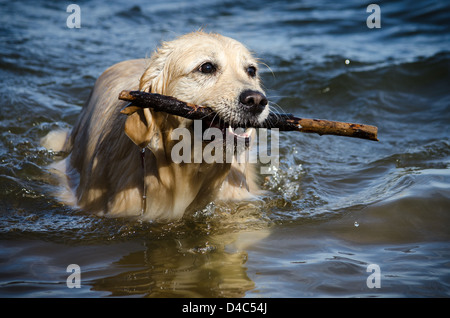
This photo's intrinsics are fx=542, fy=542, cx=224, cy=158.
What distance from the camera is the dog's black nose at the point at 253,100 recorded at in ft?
12.9

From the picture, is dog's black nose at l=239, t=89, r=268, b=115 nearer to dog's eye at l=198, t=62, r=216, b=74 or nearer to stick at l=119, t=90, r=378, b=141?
stick at l=119, t=90, r=378, b=141

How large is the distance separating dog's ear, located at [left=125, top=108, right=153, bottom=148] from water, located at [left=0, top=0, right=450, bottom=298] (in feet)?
2.73

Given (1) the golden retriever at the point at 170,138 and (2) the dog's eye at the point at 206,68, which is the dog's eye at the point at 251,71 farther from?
(2) the dog's eye at the point at 206,68

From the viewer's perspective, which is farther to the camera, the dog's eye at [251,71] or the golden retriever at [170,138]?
A: the dog's eye at [251,71]

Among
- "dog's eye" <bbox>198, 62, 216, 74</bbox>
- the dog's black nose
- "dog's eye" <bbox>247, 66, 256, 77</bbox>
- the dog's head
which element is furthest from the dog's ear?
"dog's eye" <bbox>247, 66, 256, 77</bbox>

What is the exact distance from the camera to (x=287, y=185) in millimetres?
5820

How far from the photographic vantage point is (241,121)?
4.03 m

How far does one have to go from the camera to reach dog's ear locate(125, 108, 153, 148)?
417 cm

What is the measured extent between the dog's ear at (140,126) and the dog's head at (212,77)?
314 mm

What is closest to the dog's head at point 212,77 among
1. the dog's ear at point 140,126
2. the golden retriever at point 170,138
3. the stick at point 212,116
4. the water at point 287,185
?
the golden retriever at point 170,138

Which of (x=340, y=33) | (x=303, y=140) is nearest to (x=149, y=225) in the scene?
(x=303, y=140)

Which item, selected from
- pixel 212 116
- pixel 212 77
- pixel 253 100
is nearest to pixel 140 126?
pixel 212 116

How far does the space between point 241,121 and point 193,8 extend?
10688 millimetres

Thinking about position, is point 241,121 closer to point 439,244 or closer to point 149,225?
point 149,225
